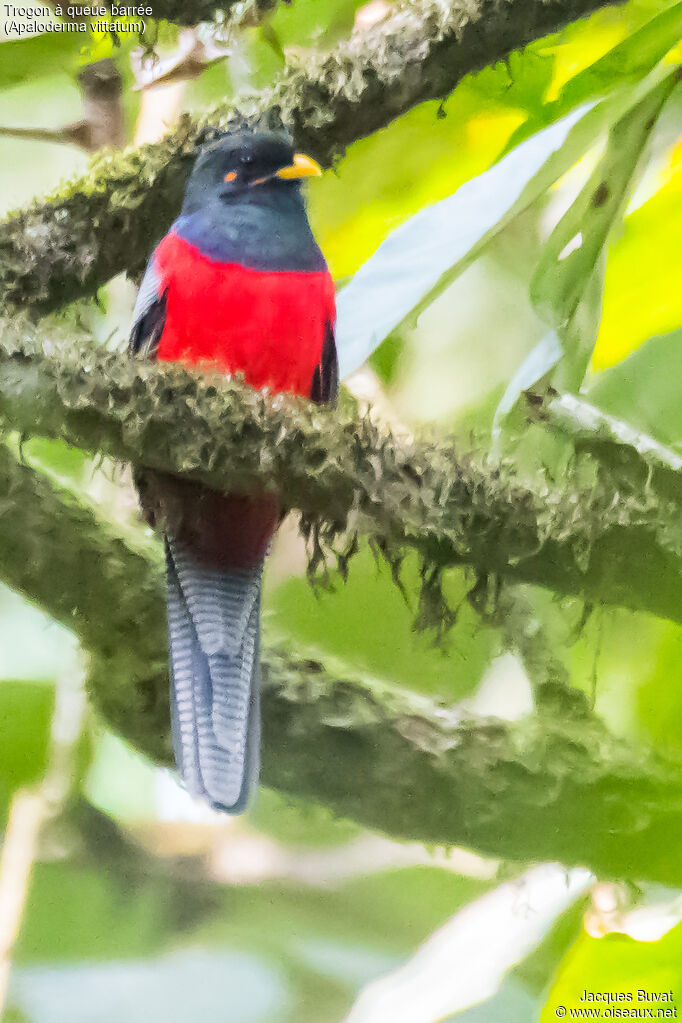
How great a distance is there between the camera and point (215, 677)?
1239mm

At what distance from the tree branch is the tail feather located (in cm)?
46

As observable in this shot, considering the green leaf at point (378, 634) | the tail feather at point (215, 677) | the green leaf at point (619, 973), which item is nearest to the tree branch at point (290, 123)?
the tail feather at point (215, 677)

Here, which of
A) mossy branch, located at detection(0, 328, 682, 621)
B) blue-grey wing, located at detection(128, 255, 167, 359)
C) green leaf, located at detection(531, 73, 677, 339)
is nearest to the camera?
mossy branch, located at detection(0, 328, 682, 621)

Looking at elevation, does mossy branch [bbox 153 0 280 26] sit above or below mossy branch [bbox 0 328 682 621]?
above

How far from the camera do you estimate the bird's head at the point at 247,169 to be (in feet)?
4.47

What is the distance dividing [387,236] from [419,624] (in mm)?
572

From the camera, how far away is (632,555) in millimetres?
1327

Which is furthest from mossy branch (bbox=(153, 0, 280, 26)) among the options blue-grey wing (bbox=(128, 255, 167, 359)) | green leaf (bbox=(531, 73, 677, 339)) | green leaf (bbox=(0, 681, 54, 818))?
green leaf (bbox=(0, 681, 54, 818))

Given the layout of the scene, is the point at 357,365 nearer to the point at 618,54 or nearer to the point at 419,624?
the point at 419,624

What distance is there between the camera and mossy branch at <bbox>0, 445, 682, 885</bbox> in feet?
4.26

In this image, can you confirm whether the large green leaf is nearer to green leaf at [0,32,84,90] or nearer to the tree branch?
the tree branch

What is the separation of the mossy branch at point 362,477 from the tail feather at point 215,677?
0.46 feet

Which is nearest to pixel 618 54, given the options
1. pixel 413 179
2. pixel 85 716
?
pixel 413 179

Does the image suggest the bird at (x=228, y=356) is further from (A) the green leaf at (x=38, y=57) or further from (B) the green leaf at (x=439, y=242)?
(A) the green leaf at (x=38, y=57)
